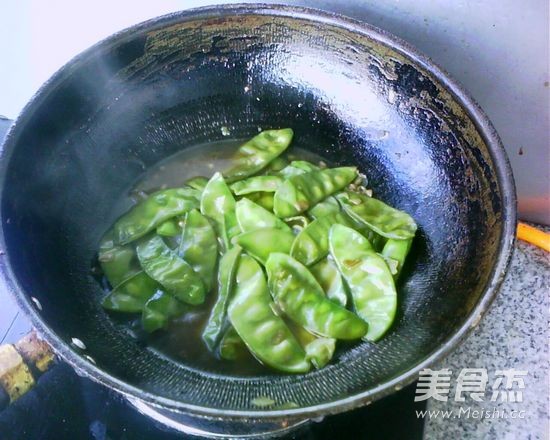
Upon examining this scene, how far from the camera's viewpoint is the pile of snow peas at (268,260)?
1.33 m

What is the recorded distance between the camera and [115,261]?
1.50 meters

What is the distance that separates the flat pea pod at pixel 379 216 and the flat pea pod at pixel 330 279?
14cm

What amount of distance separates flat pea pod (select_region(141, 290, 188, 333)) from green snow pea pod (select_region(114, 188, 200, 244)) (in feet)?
0.61

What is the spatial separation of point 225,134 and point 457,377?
0.96m

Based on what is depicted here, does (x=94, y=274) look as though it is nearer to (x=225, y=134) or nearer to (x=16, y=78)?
(x=225, y=134)

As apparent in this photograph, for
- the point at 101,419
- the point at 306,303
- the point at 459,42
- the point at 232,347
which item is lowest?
the point at 101,419

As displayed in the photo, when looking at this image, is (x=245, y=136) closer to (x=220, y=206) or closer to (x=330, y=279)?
(x=220, y=206)

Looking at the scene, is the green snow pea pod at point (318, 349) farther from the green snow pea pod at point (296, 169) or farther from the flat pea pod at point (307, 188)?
the green snow pea pod at point (296, 169)

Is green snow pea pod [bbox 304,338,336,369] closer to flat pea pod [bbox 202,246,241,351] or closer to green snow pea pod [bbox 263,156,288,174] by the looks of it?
flat pea pod [bbox 202,246,241,351]

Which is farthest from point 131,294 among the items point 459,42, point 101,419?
point 459,42

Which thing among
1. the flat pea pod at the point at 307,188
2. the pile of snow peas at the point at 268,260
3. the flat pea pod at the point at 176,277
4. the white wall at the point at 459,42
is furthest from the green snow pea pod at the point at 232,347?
the white wall at the point at 459,42

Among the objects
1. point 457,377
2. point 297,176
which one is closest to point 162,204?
point 297,176

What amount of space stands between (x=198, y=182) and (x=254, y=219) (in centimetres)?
24

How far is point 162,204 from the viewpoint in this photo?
157 cm
